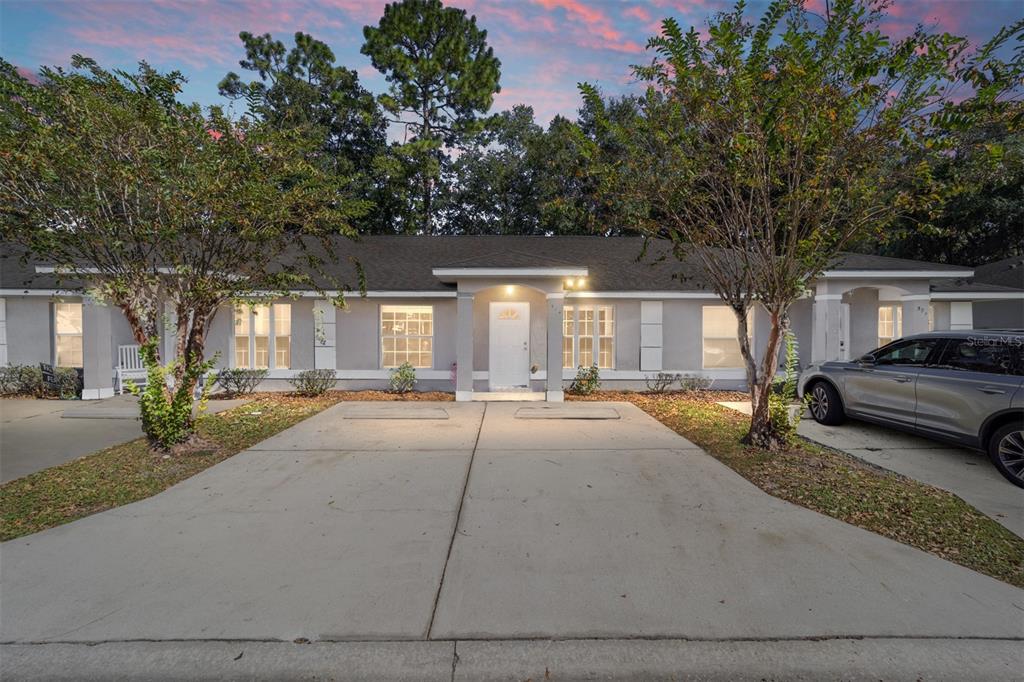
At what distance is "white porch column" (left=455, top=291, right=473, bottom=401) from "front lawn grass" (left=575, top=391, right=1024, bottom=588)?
4.91 m

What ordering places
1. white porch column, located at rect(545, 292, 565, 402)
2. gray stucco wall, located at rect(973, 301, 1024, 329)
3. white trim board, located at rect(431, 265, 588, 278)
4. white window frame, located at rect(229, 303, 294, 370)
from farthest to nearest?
gray stucco wall, located at rect(973, 301, 1024, 329)
white window frame, located at rect(229, 303, 294, 370)
white porch column, located at rect(545, 292, 565, 402)
white trim board, located at rect(431, 265, 588, 278)

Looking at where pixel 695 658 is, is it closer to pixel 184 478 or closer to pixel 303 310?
pixel 184 478

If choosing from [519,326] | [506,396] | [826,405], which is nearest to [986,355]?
[826,405]

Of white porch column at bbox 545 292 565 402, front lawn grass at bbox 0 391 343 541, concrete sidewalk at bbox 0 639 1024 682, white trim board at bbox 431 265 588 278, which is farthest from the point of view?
white porch column at bbox 545 292 565 402

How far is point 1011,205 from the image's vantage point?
2047 cm

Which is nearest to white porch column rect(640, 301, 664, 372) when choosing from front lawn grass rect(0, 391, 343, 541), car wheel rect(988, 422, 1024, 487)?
car wheel rect(988, 422, 1024, 487)

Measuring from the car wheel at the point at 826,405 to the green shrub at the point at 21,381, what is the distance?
53.7 feet

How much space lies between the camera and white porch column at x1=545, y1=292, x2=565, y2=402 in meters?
10.5

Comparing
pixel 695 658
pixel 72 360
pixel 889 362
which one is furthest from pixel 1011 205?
pixel 72 360

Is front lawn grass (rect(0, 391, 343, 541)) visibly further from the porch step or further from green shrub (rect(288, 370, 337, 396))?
the porch step

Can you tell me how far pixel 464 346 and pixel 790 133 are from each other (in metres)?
7.20

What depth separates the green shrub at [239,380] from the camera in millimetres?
11305

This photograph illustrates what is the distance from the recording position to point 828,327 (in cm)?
Answer: 1150

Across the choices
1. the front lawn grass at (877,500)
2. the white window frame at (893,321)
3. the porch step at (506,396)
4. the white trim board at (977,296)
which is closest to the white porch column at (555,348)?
the porch step at (506,396)
